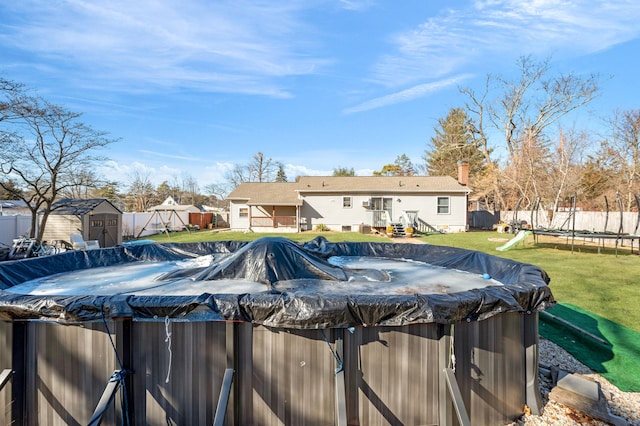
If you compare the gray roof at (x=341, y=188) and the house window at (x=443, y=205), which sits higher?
the gray roof at (x=341, y=188)

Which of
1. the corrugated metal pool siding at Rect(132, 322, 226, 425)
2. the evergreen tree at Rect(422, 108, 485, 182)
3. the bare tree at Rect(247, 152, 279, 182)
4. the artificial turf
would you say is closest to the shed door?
the corrugated metal pool siding at Rect(132, 322, 226, 425)

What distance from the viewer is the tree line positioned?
11.4 m

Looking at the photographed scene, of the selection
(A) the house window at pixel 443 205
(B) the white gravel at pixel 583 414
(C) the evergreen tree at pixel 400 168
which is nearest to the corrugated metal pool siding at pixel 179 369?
(B) the white gravel at pixel 583 414

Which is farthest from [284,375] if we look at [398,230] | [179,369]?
[398,230]

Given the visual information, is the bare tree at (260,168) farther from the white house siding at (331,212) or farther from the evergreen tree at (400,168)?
the white house siding at (331,212)

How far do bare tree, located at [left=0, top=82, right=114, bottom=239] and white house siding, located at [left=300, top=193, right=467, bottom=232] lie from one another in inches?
463

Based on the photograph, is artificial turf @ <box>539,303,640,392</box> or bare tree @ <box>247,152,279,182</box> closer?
artificial turf @ <box>539,303,640,392</box>

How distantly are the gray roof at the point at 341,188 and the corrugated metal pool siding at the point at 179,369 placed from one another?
51.1 feet

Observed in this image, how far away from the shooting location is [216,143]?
979 inches

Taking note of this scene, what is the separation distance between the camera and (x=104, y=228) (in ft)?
40.0

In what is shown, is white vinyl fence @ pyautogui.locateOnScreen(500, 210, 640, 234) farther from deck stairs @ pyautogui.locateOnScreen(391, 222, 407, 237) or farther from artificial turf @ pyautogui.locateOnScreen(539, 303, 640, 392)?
artificial turf @ pyautogui.locateOnScreen(539, 303, 640, 392)

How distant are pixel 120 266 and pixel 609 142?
2573cm

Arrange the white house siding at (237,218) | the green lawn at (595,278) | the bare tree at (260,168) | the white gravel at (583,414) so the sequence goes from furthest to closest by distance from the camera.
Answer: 1. the bare tree at (260,168)
2. the white house siding at (237,218)
3. the green lawn at (595,278)
4. the white gravel at (583,414)

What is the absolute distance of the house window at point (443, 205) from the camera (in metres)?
18.2
